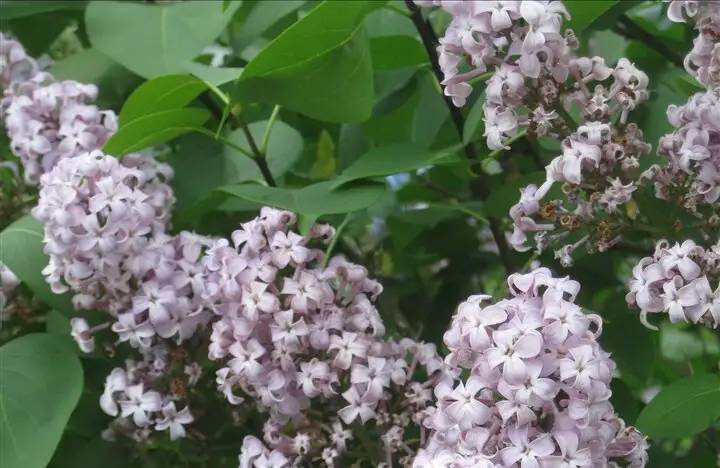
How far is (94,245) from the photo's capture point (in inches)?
42.7

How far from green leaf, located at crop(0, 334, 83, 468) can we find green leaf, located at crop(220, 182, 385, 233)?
253mm

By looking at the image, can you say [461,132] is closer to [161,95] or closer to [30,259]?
[161,95]

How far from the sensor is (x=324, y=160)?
1461 millimetres

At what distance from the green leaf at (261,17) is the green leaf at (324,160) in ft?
0.60

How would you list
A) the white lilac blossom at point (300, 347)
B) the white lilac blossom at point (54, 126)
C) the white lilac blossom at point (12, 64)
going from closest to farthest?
1. the white lilac blossom at point (300, 347)
2. the white lilac blossom at point (54, 126)
3. the white lilac blossom at point (12, 64)

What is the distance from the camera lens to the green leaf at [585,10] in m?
1.14

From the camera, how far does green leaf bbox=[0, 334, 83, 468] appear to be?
1079 mm

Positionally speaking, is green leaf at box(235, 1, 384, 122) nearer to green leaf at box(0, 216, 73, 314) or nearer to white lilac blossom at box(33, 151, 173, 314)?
white lilac blossom at box(33, 151, 173, 314)

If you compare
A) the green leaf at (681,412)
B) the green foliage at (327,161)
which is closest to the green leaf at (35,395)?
the green foliage at (327,161)

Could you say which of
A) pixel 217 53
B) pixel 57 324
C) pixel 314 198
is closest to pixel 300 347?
pixel 314 198

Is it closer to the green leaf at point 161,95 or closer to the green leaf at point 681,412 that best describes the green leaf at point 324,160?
the green leaf at point 161,95

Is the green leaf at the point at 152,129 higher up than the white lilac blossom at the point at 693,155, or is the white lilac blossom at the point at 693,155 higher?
the white lilac blossom at the point at 693,155

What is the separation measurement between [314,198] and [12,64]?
1.58 feet

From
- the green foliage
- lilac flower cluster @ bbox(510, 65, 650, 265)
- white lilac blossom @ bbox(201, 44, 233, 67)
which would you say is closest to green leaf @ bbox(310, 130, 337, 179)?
the green foliage
